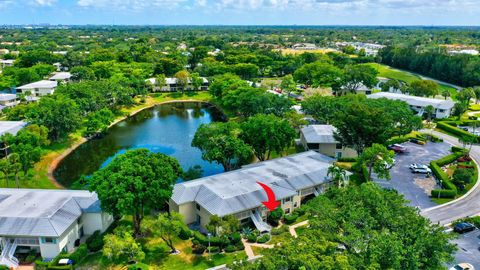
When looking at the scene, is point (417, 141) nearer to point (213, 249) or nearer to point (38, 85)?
point (213, 249)

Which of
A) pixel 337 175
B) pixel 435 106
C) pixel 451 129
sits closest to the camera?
pixel 337 175

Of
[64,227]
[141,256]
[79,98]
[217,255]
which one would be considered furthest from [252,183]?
[79,98]

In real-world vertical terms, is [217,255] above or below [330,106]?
below

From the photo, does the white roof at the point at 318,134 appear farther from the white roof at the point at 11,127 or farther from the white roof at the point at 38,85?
the white roof at the point at 38,85

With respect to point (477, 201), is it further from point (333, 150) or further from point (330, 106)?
point (330, 106)

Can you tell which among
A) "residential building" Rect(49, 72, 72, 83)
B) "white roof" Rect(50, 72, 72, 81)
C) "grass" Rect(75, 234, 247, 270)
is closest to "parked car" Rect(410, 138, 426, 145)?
"grass" Rect(75, 234, 247, 270)

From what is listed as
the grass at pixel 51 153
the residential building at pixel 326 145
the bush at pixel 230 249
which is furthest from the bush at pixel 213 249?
the residential building at pixel 326 145

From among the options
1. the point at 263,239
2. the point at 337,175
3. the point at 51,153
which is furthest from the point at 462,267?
the point at 51,153
